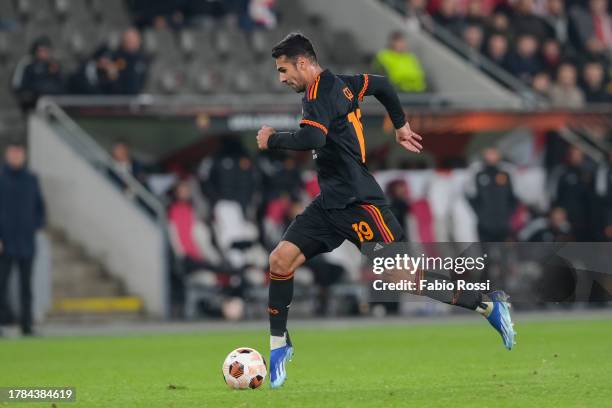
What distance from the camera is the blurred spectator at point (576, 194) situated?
2055cm

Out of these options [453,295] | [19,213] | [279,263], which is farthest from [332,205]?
[19,213]

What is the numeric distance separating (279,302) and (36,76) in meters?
10.2

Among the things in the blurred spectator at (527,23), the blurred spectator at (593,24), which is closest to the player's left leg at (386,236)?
the blurred spectator at (527,23)

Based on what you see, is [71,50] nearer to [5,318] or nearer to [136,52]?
[136,52]

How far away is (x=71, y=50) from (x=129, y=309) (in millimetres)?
4126

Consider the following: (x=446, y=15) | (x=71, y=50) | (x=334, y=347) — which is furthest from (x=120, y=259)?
Answer: (x=446, y=15)

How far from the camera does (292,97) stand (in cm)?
2061

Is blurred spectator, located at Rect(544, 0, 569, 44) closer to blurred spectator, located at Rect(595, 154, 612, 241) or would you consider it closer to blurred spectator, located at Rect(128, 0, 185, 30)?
blurred spectator, located at Rect(595, 154, 612, 241)

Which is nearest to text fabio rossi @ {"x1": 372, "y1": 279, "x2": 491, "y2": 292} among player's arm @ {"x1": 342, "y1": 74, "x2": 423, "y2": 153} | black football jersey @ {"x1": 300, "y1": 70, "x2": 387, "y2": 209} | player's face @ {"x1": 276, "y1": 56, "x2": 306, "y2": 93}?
black football jersey @ {"x1": 300, "y1": 70, "x2": 387, "y2": 209}

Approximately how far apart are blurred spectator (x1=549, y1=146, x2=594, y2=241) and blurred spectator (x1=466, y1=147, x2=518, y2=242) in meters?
1.05

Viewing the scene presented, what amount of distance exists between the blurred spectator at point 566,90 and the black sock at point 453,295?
499 inches

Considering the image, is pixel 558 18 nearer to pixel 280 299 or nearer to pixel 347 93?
pixel 347 93

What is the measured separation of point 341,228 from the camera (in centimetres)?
919

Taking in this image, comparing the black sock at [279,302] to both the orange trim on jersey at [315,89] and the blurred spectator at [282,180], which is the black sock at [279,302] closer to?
the orange trim on jersey at [315,89]
